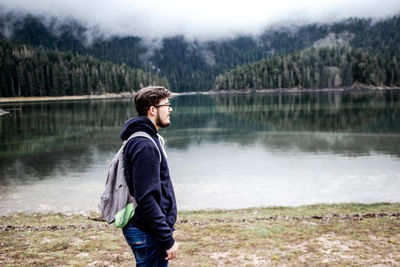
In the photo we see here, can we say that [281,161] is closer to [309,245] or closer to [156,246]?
[309,245]

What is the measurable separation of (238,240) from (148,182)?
7154 millimetres

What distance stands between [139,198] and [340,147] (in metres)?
33.7

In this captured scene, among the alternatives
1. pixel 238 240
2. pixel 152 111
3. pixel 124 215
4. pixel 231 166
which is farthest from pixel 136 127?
pixel 231 166

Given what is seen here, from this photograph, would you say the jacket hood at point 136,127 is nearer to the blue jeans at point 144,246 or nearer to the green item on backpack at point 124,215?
the green item on backpack at point 124,215

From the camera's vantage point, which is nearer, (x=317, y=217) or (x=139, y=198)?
(x=139, y=198)

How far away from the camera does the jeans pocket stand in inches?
180

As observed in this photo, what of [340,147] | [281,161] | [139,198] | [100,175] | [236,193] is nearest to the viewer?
[139,198]

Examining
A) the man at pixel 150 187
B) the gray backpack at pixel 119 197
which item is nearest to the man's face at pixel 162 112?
the man at pixel 150 187

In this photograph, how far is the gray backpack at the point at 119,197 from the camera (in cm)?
451

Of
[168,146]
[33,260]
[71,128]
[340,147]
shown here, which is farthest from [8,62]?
[33,260]

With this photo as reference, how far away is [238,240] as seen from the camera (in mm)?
10703

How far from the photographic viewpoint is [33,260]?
30.0 feet

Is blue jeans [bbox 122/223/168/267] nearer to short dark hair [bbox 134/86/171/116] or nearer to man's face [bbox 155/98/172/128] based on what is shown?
man's face [bbox 155/98/172/128]

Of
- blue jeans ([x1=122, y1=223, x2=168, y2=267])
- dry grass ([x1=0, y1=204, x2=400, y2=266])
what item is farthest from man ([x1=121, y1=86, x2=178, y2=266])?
dry grass ([x1=0, y1=204, x2=400, y2=266])
